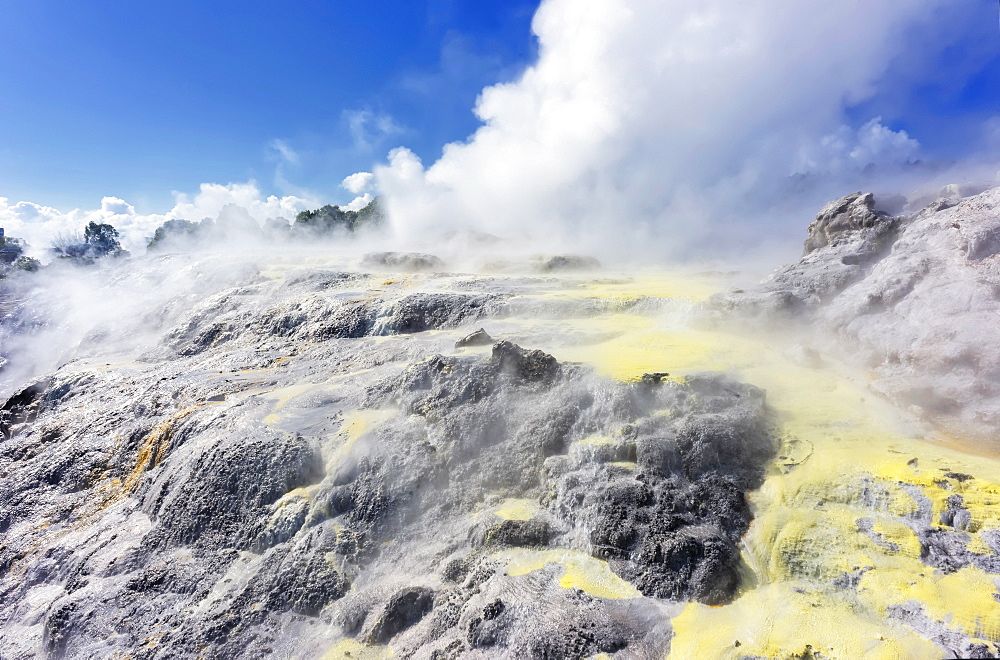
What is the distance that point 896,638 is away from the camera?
3547 mm

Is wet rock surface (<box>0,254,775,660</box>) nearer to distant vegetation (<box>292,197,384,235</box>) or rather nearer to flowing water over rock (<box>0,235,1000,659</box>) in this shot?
flowing water over rock (<box>0,235,1000,659</box>)

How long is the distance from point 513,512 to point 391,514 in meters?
1.55

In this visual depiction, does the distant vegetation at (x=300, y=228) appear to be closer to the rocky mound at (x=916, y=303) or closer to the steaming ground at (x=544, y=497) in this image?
the steaming ground at (x=544, y=497)

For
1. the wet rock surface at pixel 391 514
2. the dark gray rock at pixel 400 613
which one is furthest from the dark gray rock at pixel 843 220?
the dark gray rock at pixel 400 613

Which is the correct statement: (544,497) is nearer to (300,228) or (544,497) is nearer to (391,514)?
(391,514)

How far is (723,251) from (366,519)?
89.5 feet

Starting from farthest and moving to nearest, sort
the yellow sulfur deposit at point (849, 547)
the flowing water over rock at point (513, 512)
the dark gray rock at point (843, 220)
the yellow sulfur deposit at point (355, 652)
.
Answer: the dark gray rock at point (843, 220) → the yellow sulfur deposit at point (355, 652) → the flowing water over rock at point (513, 512) → the yellow sulfur deposit at point (849, 547)

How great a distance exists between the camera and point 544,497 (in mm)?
5785

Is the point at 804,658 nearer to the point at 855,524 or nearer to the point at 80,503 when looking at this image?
the point at 855,524

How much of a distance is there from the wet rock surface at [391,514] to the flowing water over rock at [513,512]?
32mm

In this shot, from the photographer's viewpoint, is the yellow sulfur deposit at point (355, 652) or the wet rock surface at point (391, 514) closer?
the yellow sulfur deposit at point (355, 652)

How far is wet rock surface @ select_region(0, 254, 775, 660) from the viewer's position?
15.0ft

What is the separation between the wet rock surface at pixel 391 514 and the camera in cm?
458

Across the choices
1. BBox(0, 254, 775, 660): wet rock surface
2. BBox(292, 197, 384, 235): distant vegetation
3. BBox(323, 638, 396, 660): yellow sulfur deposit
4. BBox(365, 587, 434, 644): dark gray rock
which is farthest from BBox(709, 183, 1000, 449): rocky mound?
BBox(292, 197, 384, 235): distant vegetation
